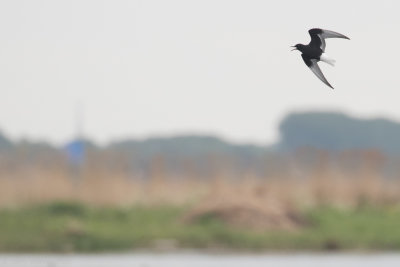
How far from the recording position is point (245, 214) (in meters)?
31.7

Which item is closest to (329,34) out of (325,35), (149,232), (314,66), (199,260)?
(325,35)

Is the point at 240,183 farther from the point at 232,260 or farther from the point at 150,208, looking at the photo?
the point at 232,260

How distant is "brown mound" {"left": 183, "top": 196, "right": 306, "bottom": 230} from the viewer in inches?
1239

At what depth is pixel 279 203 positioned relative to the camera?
107 feet

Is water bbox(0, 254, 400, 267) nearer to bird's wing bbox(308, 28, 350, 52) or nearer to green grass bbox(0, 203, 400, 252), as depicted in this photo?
green grass bbox(0, 203, 400, 252)

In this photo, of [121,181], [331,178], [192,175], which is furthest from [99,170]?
[331,178]

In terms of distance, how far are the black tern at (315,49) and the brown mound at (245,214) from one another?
487 inches

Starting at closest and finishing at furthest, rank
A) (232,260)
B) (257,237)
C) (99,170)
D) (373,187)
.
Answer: (232,260) → (257,237) → (99,170) → (373,187)

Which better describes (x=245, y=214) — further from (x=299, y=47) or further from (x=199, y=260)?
(x=299, y=47)

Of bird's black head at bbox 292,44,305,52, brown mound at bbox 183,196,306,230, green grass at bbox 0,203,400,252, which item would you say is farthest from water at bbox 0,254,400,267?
bird's black head at bbox 292,44,305,52

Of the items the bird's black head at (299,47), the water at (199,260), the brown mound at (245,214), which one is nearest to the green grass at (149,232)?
the brown mound at (245,214)

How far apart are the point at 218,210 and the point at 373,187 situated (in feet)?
16.2

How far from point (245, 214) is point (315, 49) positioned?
12.9 metres

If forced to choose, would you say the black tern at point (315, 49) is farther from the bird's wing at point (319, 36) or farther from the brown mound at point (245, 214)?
the brown mound at point (245, 214)
